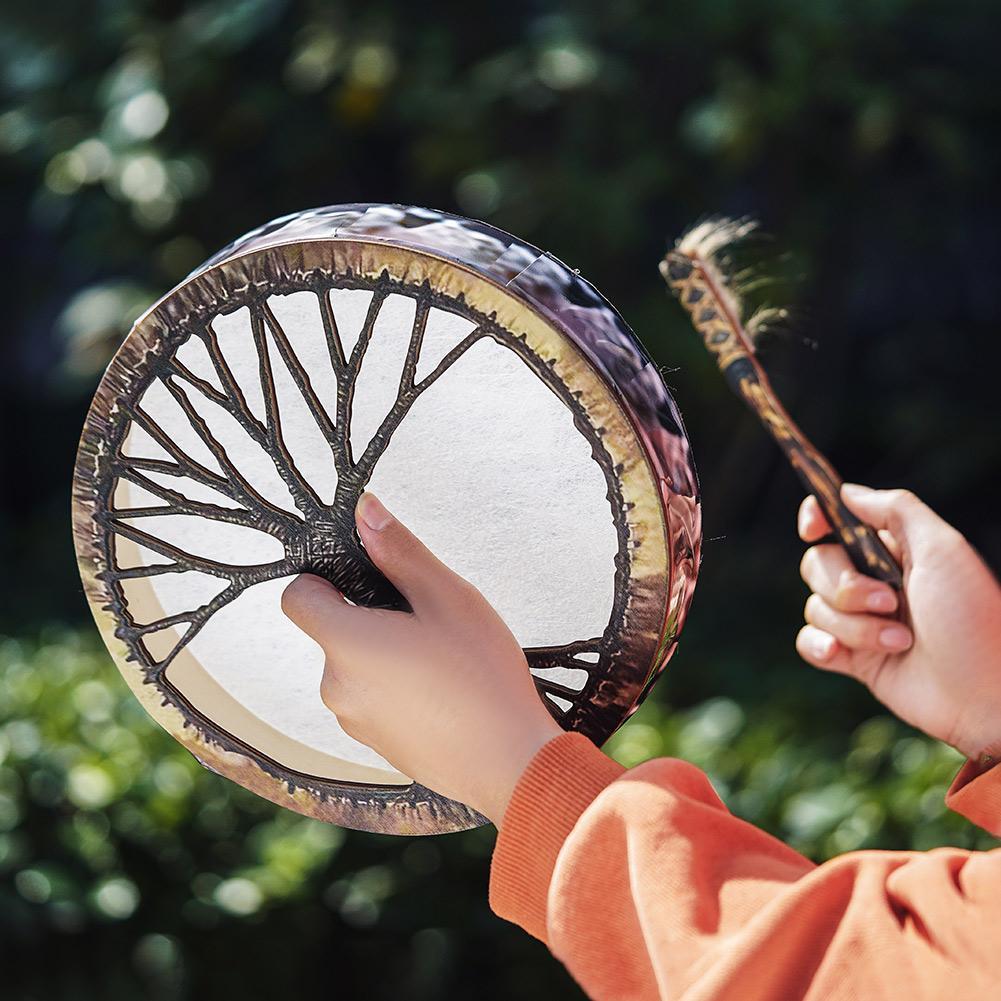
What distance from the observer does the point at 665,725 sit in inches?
97.0

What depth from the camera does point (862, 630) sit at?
4.74 ft

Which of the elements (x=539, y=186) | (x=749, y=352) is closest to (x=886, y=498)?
(x=749, y=352)

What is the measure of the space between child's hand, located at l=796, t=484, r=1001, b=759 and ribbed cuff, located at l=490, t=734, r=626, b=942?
56 centimetres

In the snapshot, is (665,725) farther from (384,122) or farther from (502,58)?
(384,122)

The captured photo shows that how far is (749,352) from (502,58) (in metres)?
2.75

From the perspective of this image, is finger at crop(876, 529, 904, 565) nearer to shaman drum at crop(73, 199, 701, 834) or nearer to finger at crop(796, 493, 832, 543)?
finger at crop(796, 493, 832, 543)

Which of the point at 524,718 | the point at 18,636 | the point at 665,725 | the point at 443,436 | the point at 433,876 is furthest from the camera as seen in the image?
the point at 18,636

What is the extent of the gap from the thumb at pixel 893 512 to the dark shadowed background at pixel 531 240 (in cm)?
71

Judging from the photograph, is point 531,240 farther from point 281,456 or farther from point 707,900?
point 707,900

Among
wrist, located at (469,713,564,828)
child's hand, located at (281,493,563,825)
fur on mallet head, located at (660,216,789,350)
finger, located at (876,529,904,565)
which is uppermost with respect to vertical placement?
fur on mallet head, located at (660,216,789,350)

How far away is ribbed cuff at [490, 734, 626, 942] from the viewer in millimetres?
930

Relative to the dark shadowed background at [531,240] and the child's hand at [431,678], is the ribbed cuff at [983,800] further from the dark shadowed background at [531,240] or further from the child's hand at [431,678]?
the dark shadowed background at [531,240]

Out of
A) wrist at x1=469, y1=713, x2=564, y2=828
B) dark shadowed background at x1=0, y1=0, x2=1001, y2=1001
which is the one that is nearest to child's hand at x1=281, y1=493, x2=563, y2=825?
wrist at x1=469, y1=713, x2=564, y2=828

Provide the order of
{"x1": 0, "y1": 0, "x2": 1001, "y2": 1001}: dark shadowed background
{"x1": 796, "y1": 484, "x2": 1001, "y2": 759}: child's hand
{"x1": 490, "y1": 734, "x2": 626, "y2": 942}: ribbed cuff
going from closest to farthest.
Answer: {"x1": 490, "y1": 734, "x2": 626, "y2": 942}: ribbed cuff → {"x1": 796, "y1": 484, "x2": 1001, "y2": 759}: child's hand → {"x1": 0, "y1": 0, "x2": 1001, "y2": 1001}: dark shadowed background
